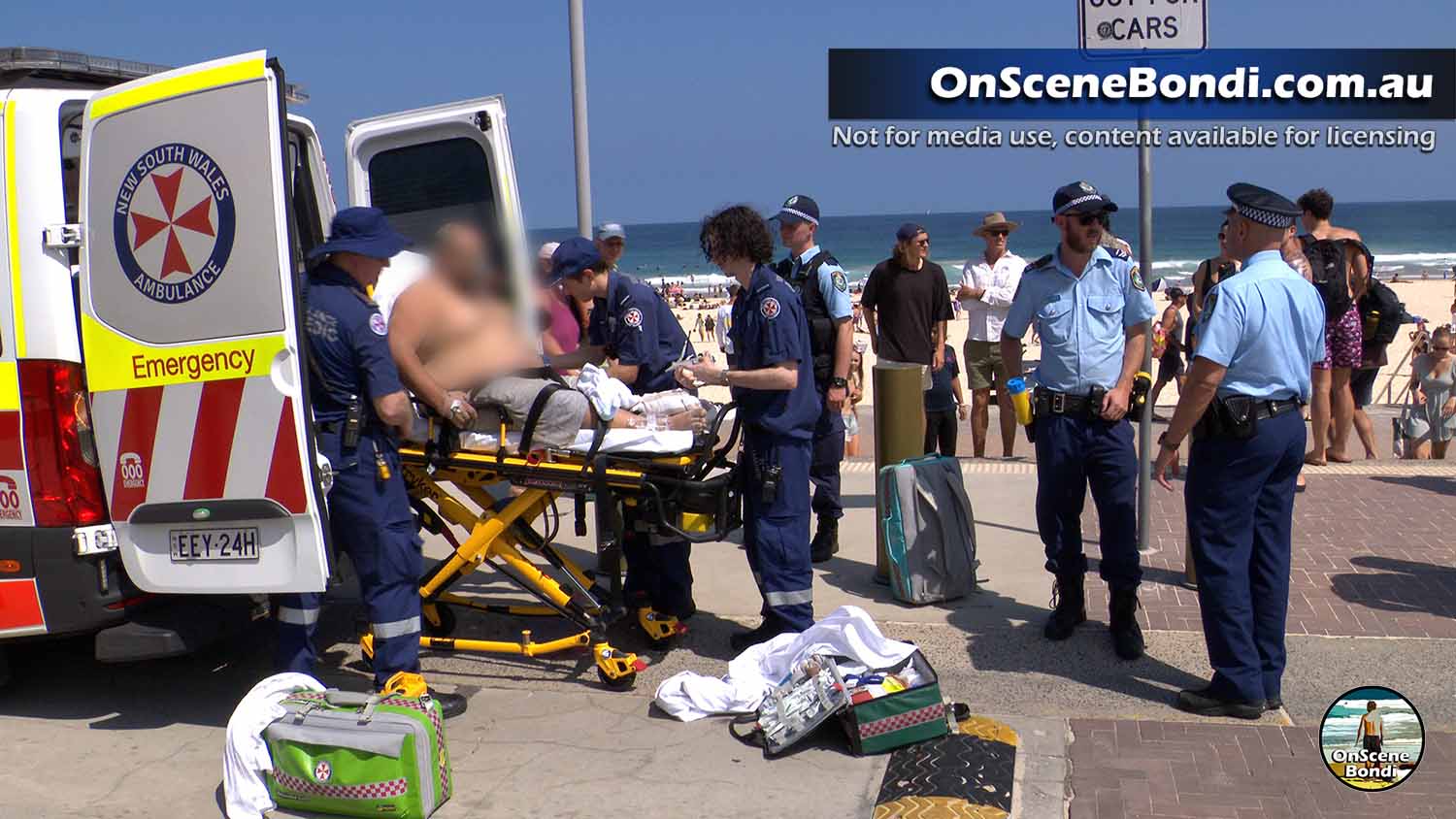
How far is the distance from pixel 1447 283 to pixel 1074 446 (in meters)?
39.7

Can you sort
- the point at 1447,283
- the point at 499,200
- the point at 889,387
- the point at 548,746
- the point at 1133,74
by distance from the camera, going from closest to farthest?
1. the point at 548,746
2. the point at 499,200
3. the point at 889,387
4. the point at 1133,74
5. the point at 1447,283

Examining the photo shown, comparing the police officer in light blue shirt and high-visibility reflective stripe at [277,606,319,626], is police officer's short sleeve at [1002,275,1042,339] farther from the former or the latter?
high-visibility reflective stripe at [277,606,319,626]

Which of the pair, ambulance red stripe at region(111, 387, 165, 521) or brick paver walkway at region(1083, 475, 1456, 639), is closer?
ambulance red stripe at region(111, 387, 165, 521)

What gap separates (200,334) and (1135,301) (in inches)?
133

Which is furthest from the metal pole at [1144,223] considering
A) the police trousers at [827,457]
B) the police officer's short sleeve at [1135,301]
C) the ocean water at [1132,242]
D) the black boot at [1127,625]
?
the ocean water at [1132,242]

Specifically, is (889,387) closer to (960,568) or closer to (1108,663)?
(960,568)

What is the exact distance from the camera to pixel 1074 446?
5023 millimetres

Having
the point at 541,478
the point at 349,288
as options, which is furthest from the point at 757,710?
the point at 349,288

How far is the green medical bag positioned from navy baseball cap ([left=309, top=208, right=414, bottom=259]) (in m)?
1.46

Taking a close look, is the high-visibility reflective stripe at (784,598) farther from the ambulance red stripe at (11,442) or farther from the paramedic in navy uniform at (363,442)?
the ambulance red stripe at (11,442)

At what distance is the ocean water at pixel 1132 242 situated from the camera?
59594 millimetres

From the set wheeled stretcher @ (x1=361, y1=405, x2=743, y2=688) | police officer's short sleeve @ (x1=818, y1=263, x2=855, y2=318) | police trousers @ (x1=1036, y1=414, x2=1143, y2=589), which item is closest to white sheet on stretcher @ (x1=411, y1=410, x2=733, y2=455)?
wheeled stretcher @ (x1=361, y1=405, x2=743, y2=688)

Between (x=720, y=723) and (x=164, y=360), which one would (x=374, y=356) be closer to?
(x=164, y=360)

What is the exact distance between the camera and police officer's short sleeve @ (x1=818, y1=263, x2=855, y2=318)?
604cm
